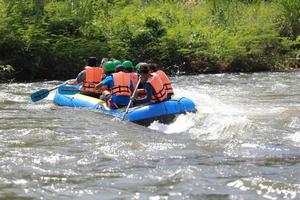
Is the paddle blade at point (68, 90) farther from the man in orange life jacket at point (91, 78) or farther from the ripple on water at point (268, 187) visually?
the ripple on water at point (268, 187)

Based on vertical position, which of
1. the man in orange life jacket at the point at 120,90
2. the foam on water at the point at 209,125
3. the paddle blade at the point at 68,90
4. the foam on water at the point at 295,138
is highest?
the man in orange life jacket at the point at 120,90

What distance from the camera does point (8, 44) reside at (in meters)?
17.3

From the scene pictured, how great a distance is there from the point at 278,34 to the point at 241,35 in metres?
1.74

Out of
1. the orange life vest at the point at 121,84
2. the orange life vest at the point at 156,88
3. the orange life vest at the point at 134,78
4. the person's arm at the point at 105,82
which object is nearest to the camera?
the orange life vest at the point at 156,88

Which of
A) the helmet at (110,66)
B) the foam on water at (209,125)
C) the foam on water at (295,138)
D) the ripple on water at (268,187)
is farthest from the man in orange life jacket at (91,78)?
the ripple on water at (268,187)

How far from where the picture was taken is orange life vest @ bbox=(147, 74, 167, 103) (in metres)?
9.00

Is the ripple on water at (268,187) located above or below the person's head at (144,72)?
below

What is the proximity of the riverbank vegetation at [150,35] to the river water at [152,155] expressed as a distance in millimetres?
6719

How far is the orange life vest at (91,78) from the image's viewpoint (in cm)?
1124

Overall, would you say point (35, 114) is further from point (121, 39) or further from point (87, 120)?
point (121, 39)

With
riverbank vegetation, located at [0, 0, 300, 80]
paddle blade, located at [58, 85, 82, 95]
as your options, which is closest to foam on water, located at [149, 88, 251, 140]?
paddle blade, located at [58, 85, 82, 95]

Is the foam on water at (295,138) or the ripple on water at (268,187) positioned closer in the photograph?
the ripple on water at (268,187)

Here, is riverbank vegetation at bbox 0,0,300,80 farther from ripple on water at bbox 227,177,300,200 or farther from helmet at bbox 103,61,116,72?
ripple on water at bbox 227,177,300,200

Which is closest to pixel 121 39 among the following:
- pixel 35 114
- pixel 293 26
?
pixel 293 26
